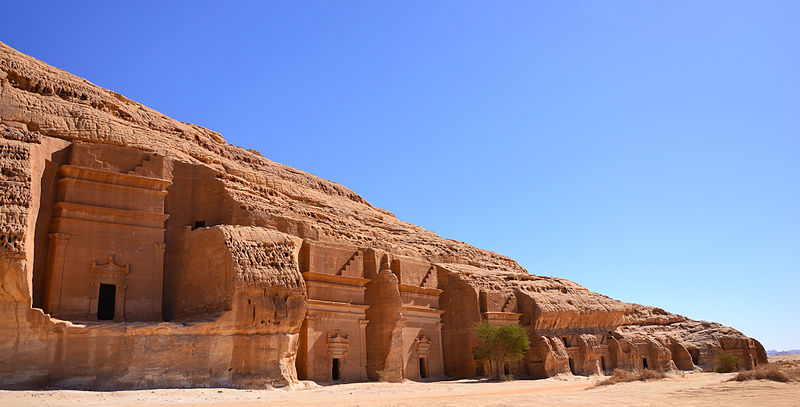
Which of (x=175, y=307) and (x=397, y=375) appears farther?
(x=397, y=375)

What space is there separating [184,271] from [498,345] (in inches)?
599

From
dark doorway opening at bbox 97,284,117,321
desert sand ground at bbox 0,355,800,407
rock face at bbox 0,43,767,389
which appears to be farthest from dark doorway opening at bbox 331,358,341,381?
dark doorway opening at bbox 97,284,117,321

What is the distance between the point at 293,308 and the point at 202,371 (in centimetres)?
385

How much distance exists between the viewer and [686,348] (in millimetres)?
44750

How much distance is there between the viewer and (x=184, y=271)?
2339 cm

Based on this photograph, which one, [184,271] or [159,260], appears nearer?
[159,260]

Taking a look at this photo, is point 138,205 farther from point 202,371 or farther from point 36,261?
point 202,371

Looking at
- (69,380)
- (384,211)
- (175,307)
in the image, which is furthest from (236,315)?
(384,211)

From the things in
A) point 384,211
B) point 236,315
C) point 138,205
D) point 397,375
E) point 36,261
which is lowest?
point 397,375

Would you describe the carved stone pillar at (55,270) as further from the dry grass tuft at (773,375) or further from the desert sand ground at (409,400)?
the dry grass tuft at (773,375)

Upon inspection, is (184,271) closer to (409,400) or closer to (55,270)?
(55,270)

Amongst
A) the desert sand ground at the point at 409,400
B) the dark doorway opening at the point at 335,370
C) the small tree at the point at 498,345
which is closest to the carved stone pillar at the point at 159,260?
the desert sand ground at the point at 409,400

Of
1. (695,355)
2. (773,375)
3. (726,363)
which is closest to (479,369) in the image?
(773,375)

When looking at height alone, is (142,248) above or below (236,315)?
above
